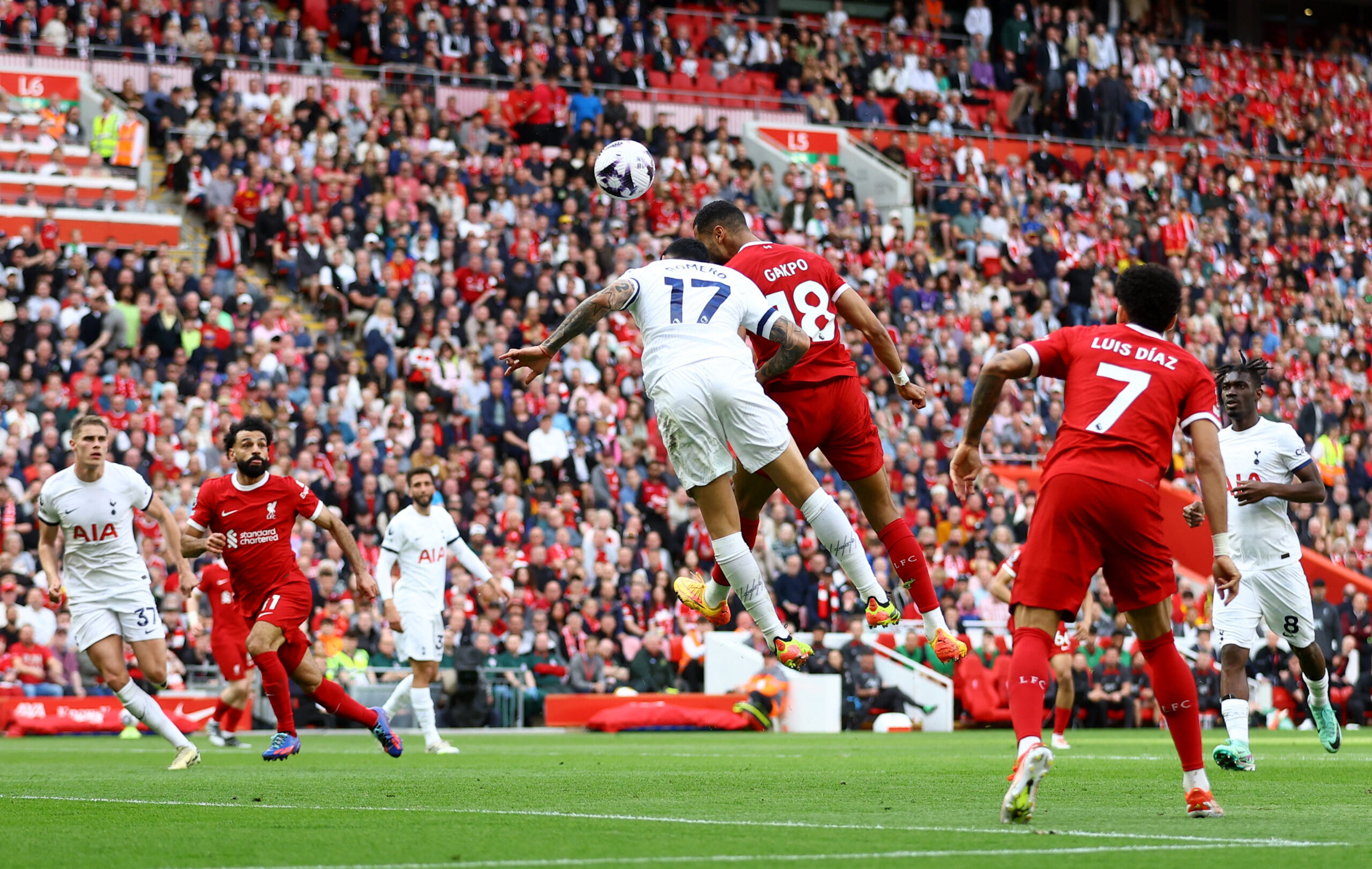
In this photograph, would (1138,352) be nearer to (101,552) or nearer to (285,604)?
(285,604)

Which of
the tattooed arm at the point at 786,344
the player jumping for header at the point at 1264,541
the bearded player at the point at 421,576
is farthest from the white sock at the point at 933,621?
the bearded player at the point at 421,576

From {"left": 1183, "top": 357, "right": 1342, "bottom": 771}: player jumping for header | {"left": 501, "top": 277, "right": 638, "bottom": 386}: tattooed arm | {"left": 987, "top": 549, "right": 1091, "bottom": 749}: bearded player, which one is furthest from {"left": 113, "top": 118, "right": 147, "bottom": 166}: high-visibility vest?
{"left": 501, "top": 277, "right": 638, "bottom": 386}: tattooed arm

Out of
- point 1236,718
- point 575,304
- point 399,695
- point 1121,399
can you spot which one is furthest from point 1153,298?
point 575,304

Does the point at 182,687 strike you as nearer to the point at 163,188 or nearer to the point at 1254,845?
the point at 163,188

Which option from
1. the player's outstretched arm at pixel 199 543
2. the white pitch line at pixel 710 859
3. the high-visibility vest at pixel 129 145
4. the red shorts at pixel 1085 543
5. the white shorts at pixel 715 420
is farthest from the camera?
the high-visibility vest at pixel 129 145

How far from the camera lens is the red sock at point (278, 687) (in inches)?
497

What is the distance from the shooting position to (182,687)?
19.9 meters

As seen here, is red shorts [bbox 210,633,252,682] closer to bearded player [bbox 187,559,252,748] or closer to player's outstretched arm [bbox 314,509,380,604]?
bearded player [bbox 187,559,252,748]

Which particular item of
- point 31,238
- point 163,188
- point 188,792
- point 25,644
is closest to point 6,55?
point 163,188

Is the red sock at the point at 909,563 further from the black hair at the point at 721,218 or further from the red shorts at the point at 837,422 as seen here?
the black hair at the point at 721,218

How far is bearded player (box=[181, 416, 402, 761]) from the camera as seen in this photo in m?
12.6

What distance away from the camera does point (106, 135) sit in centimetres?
2633

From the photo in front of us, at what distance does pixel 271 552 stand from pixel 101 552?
46.0 inches

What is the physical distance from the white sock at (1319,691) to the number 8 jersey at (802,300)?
5004mm
